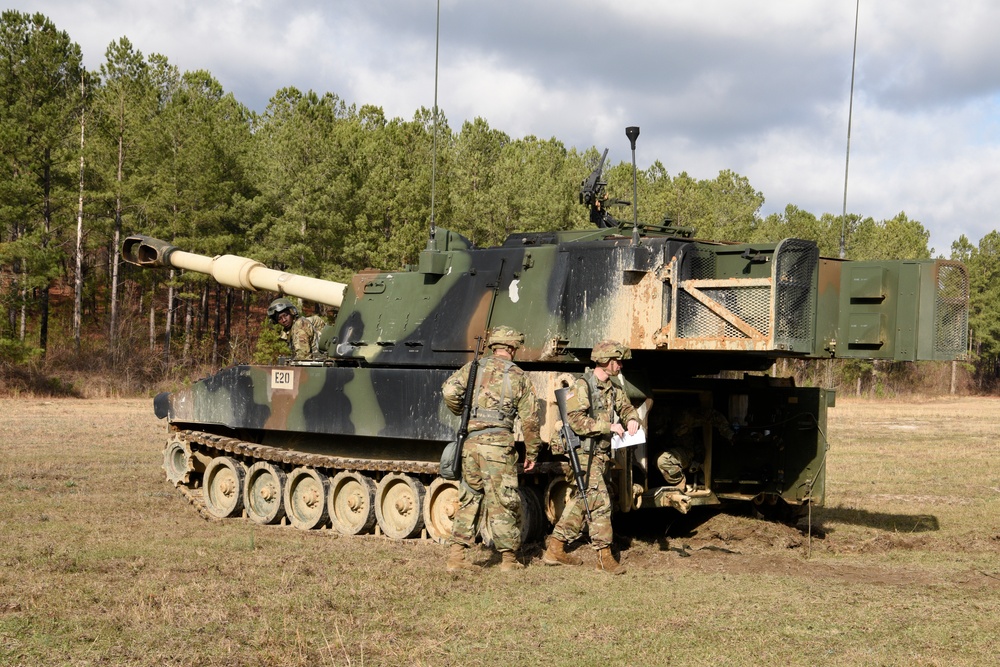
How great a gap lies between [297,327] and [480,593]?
226 inches

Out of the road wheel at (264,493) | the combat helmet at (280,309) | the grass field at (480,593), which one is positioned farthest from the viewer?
the combat helmet at (280,309)

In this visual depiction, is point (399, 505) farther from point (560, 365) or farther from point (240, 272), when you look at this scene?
point (240, 272)

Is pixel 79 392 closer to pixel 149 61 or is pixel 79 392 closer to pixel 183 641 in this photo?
pixel 149 61

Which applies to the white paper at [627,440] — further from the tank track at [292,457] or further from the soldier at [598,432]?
the tank track at [292,457]

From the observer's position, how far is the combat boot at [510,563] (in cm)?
873

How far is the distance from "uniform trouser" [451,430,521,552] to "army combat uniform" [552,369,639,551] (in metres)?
0.47

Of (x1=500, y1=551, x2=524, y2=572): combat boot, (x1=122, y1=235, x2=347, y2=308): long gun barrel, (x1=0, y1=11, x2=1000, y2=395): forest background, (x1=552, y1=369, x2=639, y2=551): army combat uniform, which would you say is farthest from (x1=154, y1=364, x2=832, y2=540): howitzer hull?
(x1=0, y1=11, x2=1000, y2=395): forest background

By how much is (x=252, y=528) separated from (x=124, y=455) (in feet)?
20.8

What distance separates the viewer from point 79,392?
31.3m

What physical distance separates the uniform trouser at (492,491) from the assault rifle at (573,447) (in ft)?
1.46

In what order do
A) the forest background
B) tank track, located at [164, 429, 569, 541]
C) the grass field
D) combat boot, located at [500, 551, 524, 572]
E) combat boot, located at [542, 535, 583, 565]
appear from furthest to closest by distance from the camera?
the forest background
tank track, located at [164, 429, 569, 541]
combat boot, located at [542, 535, 583, 565]
combat boot, located at [500, 551, 524, 572]
the grass field

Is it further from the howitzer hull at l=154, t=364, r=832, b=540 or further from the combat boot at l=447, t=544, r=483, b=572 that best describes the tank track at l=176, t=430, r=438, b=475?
the combat boot at l=447, t=544, r=483, b=572

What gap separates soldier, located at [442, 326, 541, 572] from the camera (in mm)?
8750

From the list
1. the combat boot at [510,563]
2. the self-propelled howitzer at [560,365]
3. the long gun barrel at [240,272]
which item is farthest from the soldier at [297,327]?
the combat boot at [510,563]
